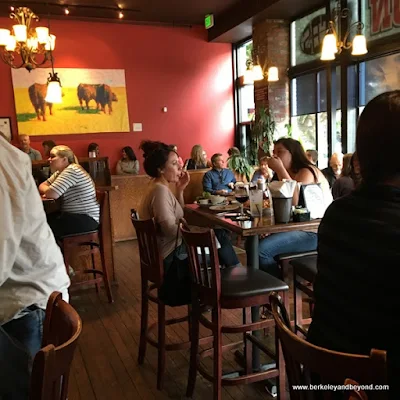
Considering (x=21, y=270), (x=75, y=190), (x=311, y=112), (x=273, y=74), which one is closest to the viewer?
(x=21, y=270)

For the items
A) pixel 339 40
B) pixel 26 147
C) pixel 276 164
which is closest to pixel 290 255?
pixel 276 164

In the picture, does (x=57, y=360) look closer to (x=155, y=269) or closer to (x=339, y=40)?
(x=155, y=269)

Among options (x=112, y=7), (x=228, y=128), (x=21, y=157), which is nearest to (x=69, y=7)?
(x=112, y=7)

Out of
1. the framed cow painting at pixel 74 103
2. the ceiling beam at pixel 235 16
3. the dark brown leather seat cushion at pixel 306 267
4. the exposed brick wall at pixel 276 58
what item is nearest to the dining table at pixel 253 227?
the dark brown leather seat cushion at pixel 306 267

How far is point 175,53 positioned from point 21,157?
767 centimetres

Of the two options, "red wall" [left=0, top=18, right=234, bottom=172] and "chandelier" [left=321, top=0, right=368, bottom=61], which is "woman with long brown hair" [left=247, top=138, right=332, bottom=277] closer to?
"chandelier" [left=321, top=0, right=368, bottom=61]

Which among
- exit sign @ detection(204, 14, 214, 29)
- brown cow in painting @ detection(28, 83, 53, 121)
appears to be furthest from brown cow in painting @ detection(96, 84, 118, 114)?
exit sign @ detection(204, 14, 214, 29)

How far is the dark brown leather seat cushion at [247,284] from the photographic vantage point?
2.00m

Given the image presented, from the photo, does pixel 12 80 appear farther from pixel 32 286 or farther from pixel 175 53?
pixel 32 286

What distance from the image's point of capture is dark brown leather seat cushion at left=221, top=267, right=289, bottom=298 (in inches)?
78.8

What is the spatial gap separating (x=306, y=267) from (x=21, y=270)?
1.45m

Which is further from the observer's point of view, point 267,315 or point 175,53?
point 175,53

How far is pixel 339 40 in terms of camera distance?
6023mm

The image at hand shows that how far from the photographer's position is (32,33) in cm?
516
